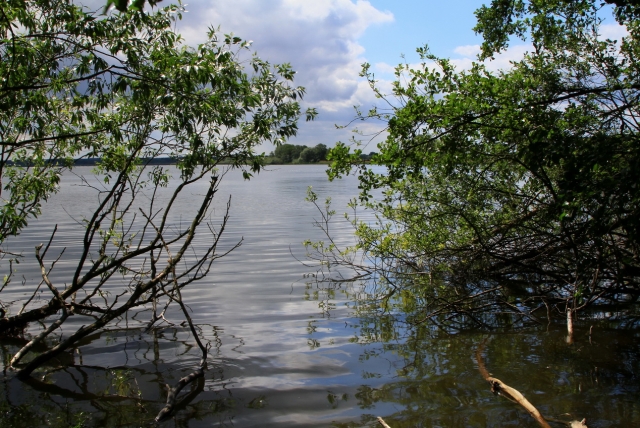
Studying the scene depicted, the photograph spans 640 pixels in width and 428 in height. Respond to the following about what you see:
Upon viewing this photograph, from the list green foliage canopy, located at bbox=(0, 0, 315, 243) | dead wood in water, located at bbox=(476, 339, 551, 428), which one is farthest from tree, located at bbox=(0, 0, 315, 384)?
dead wood in water, located at bbox=(476, 339, 551, 428)

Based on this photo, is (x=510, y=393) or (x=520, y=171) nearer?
(x=510, y=393)

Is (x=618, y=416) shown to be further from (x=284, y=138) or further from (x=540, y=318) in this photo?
(x=284, y=138)

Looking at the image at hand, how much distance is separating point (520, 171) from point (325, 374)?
16.2 feet

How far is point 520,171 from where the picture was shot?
954 centimetres

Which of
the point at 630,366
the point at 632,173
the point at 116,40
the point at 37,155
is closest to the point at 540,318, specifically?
the point at 630,366

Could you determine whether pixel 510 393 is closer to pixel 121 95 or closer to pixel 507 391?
pixel 507 391

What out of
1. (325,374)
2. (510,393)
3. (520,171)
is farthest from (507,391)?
(520,171)

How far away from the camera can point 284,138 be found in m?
8.76

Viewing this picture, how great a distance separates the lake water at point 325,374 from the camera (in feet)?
21.0

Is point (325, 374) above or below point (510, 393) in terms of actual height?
Answer: below

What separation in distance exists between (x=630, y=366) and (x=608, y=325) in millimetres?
2042

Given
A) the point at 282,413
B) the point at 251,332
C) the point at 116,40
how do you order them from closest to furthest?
the point at 282,413 < the point at 116,40 < the point at 251,332

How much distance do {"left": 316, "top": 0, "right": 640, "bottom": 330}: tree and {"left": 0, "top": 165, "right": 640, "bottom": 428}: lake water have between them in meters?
0.94

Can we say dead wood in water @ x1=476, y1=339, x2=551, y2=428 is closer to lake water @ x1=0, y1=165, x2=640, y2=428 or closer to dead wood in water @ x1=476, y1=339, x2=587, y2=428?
dead wood in water @ x1=476, y1=339, x2=587, y2=428
